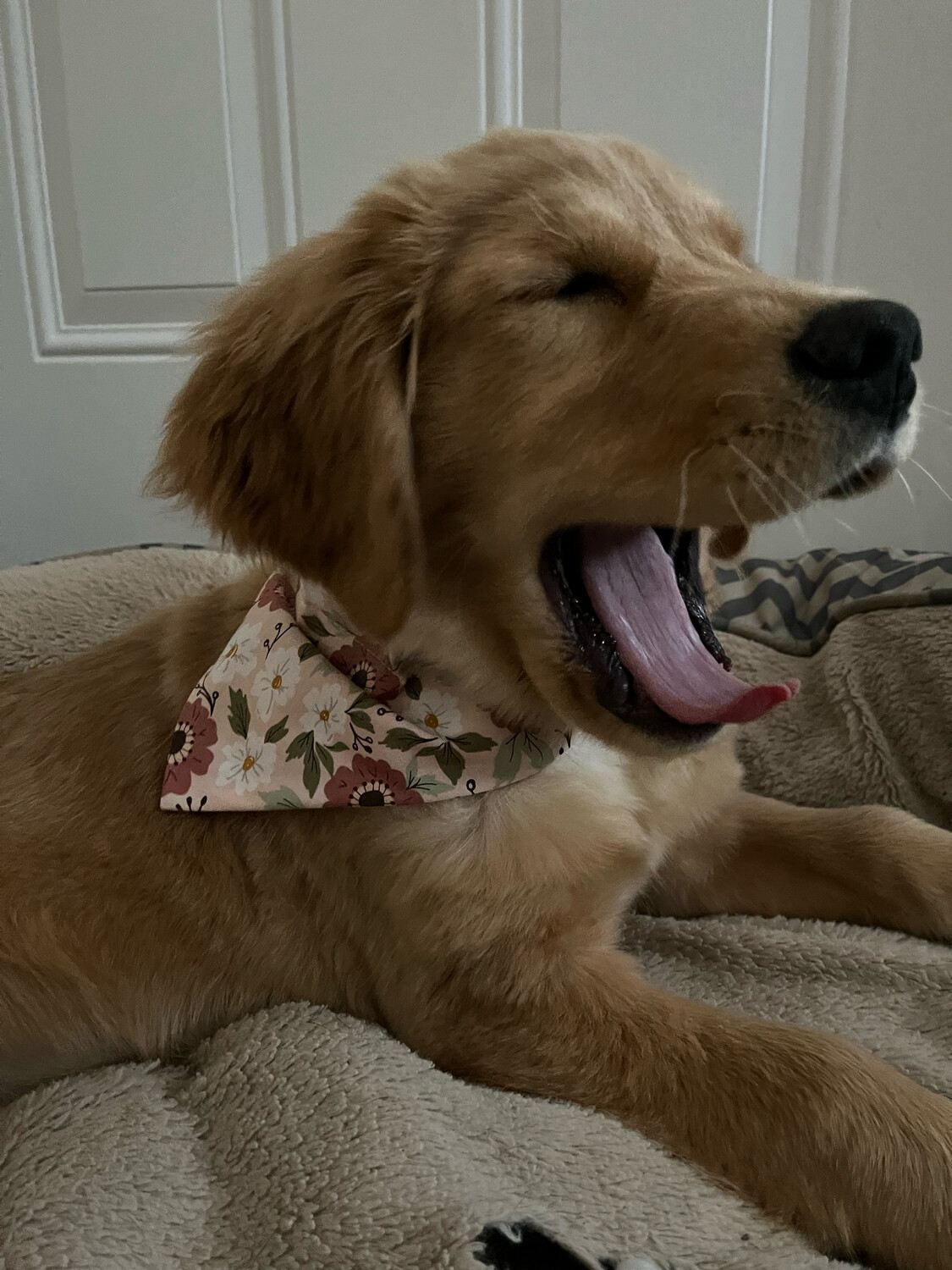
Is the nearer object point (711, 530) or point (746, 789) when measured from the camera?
point (711, 530)

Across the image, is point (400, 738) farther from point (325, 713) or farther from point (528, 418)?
point (528, 418)

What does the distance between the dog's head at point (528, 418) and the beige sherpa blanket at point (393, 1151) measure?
41 centimetres

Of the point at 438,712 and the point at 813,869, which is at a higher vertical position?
the point at 438,712

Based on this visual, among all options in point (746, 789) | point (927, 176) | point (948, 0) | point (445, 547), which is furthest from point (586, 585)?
point (948, 0)

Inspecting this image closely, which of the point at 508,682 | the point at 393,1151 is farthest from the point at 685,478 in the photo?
the point at 393,1151

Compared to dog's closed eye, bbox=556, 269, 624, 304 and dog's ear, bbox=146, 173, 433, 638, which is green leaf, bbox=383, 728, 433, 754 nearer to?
dog's ear, bbox=146, 173, 433, 638

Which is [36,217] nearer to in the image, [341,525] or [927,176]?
[341,525]

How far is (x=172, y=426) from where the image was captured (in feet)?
3.75

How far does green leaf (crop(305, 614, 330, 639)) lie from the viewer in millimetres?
1195

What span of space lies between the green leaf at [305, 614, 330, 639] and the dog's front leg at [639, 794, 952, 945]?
0.64 m

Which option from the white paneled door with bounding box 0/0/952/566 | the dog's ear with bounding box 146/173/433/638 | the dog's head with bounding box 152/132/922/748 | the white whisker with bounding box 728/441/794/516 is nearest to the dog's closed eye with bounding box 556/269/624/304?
the dog's head with bounding box 152/132/922/748

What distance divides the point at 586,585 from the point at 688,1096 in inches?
21.9

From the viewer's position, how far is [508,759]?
1.18 metres

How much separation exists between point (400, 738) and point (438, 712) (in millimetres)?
56
